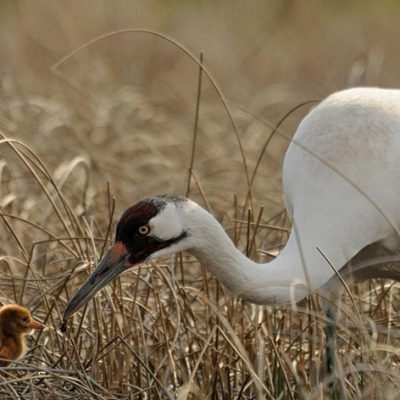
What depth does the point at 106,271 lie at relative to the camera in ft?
13.8

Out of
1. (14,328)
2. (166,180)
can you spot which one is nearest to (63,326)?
(14,328)

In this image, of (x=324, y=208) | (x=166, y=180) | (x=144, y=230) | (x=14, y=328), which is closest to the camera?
(x=144, y=230)

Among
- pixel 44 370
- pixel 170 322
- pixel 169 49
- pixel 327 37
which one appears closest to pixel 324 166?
pixel 170 322

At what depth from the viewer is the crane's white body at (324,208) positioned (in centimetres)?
421

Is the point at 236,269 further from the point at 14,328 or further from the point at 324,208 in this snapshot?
the point at 14,328

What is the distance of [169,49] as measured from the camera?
1089cm

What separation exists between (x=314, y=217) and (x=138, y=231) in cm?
71

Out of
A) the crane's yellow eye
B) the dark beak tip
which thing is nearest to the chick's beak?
the dark beak tip

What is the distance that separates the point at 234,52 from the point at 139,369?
23.5 ft

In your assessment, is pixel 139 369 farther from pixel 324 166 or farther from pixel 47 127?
pixel 47 127

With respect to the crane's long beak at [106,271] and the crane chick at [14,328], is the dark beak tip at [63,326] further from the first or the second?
the crane chick at [14,328]

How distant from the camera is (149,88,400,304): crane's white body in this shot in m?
4.21

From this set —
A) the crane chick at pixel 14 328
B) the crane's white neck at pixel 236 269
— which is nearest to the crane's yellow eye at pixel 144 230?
the crane's white neck at pixel 236 269

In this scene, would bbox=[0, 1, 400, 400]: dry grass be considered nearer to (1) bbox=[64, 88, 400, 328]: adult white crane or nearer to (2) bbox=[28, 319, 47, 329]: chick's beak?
(2) bbox=[28, 319, 47, 329]: chick's beak
